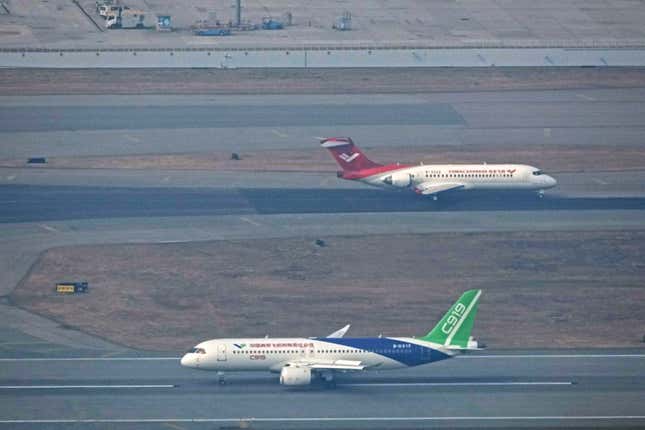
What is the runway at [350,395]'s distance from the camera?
3322 inches

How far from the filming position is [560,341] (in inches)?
3974

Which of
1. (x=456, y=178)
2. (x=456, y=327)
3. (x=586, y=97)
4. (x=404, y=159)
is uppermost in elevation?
(x=586, y=97)

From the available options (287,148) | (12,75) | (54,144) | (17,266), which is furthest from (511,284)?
(12,75)

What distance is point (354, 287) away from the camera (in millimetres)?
113000

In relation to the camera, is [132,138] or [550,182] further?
[132,138]

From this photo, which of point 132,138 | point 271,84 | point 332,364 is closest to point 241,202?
point 132,138

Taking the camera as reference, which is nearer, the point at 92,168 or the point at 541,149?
the point at 92,168

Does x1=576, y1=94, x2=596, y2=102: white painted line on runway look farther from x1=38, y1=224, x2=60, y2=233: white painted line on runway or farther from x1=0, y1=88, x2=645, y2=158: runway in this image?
x1=38, y1=224, x2=60, y2=233: white painted line on runway

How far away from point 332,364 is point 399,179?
49388 millimetres

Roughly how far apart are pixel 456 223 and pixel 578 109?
5768cm

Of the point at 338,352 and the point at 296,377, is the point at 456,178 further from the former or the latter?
the point at 296,377

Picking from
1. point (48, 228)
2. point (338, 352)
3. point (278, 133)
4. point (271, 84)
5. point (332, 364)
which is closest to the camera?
point (332, 364)

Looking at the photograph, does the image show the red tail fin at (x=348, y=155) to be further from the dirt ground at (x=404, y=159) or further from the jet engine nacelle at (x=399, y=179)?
the dirt ground at (x=404, y=159)

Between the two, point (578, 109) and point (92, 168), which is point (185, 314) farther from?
point (578, 109)
